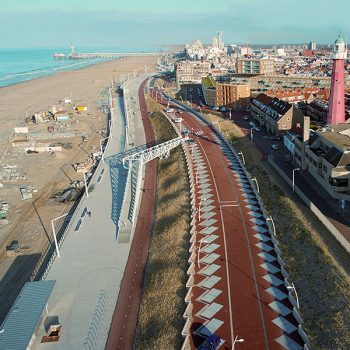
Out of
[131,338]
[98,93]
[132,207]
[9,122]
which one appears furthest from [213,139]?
[98,93]

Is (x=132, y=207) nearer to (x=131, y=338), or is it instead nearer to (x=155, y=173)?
(x=155, y=173)

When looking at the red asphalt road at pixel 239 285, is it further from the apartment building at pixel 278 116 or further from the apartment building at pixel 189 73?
the apartment building at pixel 189 73

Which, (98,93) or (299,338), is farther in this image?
(98,93)

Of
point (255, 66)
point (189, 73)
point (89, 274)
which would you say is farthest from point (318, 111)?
point (189, 73)

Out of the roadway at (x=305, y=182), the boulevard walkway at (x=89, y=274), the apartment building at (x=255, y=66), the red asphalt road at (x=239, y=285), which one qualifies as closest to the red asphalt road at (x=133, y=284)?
the boulevard walkway at (x=89, y=274)

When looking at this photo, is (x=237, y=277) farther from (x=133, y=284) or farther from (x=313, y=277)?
(x=133, y=284)

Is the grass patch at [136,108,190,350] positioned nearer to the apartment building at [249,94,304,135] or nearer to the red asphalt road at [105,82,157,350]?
the red asphalt road at [105,82,157,350]
